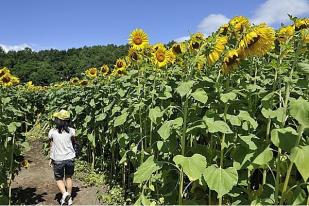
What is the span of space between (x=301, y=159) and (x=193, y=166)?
0.78m

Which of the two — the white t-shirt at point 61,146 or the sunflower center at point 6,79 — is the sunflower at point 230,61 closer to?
the white t-shirt at point 61,146

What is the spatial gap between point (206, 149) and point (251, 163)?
25.4 inches

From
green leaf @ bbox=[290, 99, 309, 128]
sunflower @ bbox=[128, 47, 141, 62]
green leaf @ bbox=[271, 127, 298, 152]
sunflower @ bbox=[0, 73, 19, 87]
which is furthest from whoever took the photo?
sunflower @ bbox=[0, 73, 19, 87]

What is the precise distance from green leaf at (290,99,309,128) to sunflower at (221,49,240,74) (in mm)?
733

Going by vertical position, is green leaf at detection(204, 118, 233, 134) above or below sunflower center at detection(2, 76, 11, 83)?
below

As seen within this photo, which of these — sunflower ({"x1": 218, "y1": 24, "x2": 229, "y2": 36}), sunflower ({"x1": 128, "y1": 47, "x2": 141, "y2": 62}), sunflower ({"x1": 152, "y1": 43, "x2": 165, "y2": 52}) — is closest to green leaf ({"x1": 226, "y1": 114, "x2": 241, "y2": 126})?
sunflower ({"x1": 218, "y1": 24, "x2": 229, "y2": 36})

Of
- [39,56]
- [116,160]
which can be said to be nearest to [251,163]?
[116,160]

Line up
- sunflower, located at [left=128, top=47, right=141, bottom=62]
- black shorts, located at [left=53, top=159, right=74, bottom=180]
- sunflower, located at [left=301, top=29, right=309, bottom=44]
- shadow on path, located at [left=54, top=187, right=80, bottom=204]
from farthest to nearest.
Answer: shadow on path, located at [left=54, top=187, right=80, bottom=204] → black shorts, located at [left=53, top=159, right=74, bottom=180] → sunflower, located at [left=128, top=47, right=141, bottom=62] → sunflower, located at [left=301, top=29, right=309, bottom=44]

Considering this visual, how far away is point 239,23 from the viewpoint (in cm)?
336

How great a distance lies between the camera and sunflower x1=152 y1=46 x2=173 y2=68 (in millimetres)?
5081

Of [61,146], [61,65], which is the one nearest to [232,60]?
[61,146]

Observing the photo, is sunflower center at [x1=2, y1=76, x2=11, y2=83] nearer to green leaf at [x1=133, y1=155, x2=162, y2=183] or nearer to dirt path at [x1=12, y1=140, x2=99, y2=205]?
dirt path at [x1=12, y1=140, x2=99, y2=205]

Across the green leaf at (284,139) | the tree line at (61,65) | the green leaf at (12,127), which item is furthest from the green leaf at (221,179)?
the tree line at (61,65)

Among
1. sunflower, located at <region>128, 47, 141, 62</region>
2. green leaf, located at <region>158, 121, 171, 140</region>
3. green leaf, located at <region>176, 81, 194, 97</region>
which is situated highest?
sunflower, located at <region>128, 47, 141, 62</region>
